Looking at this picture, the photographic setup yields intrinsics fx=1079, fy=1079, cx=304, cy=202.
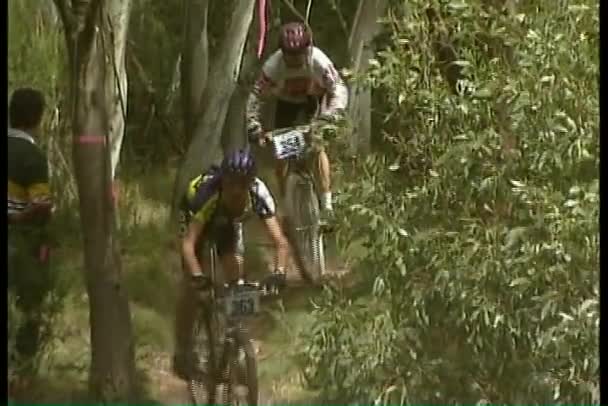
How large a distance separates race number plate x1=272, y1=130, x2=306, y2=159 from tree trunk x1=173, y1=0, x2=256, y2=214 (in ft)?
0.55

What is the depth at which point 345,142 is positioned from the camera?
3.06m

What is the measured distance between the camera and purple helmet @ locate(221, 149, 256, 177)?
3076 millimetres

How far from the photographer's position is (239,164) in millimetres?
3076

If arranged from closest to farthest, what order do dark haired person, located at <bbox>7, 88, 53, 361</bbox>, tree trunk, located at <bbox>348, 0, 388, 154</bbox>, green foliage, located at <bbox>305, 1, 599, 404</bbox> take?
green foliage, located at <bbox>305, 1, 599, 404</bbox>, tree trunk, located at <bbox>348, 0, 388, 154</bbox>, dark haired person, located at <bbox>7, 88, 53, 361</bbox>

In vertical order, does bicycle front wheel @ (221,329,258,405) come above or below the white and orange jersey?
below

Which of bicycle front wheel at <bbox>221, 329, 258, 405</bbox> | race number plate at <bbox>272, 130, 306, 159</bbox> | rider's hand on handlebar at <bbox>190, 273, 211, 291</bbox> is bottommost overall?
bicycle front wheel at <bbox>221, 329, 258, 405</bbox>

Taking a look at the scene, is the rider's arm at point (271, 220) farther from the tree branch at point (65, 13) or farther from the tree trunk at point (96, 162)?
the tree branch at point (65, 13)

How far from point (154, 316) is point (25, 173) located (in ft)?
1.86

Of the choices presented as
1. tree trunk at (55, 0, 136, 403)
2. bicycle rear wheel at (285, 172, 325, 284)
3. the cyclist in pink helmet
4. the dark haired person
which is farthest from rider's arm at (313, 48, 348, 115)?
the dark haired person

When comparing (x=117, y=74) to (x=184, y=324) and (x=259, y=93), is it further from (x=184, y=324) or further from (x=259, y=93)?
(x=184, y=324)

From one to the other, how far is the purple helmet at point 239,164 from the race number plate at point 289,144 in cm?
8

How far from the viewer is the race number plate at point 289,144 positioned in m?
3.08

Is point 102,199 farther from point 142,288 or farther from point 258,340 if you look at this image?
point 258,340

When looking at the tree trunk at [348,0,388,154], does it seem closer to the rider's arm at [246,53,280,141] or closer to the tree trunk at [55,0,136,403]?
the rider's arm at [246,53,280,141]
